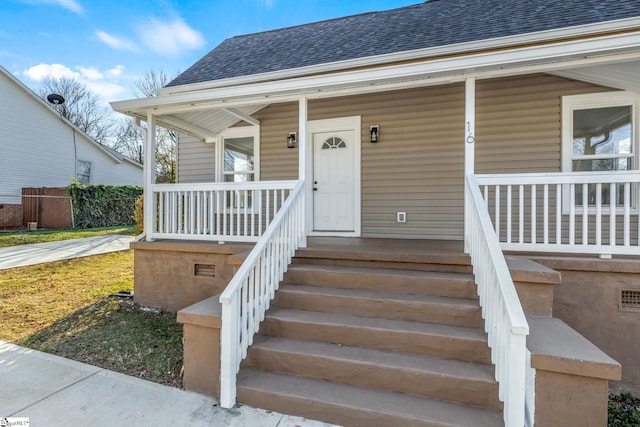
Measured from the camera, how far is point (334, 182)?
222 inches

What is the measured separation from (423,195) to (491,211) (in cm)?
104

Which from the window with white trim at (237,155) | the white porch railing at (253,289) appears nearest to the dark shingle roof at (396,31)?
the window with white trim at (237,155)

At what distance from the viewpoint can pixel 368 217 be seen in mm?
5496

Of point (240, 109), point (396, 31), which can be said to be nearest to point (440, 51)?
point (396, 31)

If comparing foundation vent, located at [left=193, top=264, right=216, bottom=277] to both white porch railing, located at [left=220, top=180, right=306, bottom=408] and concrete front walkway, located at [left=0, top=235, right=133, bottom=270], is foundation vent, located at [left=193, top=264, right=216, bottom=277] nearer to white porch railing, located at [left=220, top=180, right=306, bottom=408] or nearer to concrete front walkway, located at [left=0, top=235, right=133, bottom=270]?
white porch railing, located at [left=220, top=180, right=306, bottom=408]

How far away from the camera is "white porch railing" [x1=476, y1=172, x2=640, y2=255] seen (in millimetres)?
3135

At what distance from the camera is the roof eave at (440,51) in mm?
4109

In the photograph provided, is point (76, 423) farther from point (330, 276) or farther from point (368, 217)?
point (368, 217)

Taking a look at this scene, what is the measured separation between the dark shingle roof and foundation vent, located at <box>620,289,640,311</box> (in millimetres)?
3780

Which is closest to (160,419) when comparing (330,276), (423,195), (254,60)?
(330,276)

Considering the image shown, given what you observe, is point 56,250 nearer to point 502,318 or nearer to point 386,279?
point 386,279

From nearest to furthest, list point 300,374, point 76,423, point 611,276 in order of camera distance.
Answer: point 76,423
point 300,374
point 611,276

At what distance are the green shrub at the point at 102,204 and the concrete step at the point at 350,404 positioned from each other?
14.2m

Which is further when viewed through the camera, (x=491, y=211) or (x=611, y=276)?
(x=491, y=211)
